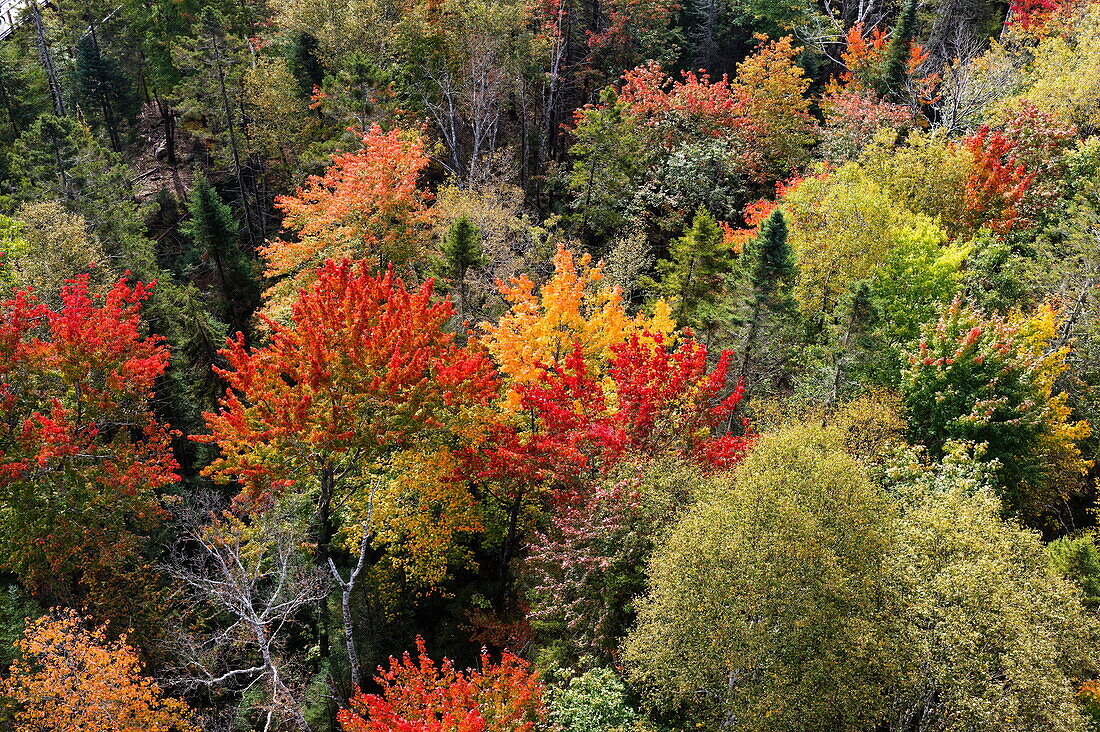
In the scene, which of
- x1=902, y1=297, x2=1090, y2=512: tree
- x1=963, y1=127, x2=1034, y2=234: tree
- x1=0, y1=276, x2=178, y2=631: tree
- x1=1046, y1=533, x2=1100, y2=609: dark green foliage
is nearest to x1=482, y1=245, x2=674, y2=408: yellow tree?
x1=902, y1=297, x2=1090, y2=512: tree

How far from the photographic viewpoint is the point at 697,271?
102 feet

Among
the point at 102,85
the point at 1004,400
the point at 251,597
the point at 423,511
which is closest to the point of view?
the point at 251,597

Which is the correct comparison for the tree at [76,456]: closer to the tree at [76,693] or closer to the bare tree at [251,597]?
the bare tree at [251,597]

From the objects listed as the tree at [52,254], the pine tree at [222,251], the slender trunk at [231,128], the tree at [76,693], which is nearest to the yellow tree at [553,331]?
the tree at [76,693]

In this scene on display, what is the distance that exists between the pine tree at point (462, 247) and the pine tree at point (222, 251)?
16.7m

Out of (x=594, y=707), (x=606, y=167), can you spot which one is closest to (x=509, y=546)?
(x=594, y=707)

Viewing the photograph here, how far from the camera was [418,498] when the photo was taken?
23922 mm

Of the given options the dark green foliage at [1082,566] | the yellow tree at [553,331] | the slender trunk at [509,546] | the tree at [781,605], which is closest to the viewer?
the tree at [781,605]

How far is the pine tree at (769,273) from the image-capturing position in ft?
81.9

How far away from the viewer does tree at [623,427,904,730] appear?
41.8 feet

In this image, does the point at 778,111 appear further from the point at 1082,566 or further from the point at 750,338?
the point at 1082,566

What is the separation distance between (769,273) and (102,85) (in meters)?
45.4

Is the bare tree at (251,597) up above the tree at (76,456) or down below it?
below

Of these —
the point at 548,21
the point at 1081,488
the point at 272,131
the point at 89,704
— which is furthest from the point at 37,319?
the point at 1081,488
